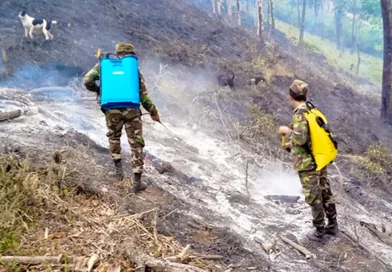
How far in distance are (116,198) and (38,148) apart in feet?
4.97

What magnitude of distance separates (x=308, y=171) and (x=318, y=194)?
281mm

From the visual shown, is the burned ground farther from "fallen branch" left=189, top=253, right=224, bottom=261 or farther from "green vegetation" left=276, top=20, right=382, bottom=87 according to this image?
"green vegetation" left=276, top=20, right=382, bottom=87

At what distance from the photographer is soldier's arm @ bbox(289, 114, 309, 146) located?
14.2 feet

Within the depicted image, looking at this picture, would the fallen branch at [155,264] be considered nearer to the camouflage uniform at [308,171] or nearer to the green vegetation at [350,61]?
the camouflage uniform at [308,171]

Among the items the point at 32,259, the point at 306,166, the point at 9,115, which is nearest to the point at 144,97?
the point at 306,166

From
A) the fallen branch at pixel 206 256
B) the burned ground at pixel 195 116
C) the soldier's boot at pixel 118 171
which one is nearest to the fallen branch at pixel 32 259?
the burned ground at pixel 195 116

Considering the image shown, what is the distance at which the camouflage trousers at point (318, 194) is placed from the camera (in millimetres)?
4492

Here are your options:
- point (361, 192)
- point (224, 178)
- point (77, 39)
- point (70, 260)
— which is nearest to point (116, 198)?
point (70, 260)

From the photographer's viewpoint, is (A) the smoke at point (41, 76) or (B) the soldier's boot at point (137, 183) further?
(A) the smoke at point (41, 76)

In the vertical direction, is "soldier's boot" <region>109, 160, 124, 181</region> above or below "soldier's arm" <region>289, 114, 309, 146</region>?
below

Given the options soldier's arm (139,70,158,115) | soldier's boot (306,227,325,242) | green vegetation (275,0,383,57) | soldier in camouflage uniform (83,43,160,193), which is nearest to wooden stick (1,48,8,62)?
soldier in camouflage uniform (83,43,160,193)

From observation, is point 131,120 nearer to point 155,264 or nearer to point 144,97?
point 144,97

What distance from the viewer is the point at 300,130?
4340 mm

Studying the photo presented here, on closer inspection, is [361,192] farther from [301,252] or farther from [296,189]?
[301,252]
